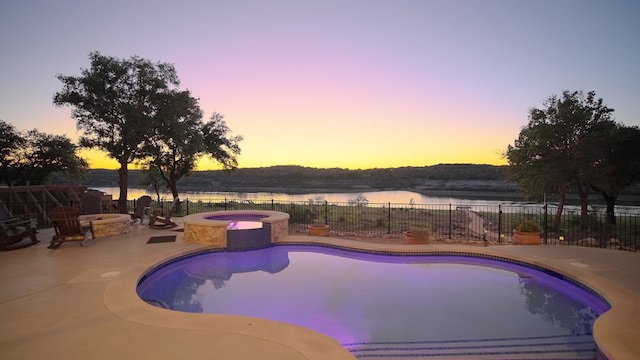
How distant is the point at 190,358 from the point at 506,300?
5.64 meters

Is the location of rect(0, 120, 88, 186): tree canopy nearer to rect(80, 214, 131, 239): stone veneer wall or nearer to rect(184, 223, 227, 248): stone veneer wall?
rect(80, 214, 131, 239): stone veneer wall

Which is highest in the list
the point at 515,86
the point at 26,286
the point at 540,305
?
the point at 515,86

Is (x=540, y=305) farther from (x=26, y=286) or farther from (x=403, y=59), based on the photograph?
(x=403, y=59)

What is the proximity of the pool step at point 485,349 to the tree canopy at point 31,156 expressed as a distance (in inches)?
1134

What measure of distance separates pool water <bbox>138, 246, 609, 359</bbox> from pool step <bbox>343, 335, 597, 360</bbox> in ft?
0.04

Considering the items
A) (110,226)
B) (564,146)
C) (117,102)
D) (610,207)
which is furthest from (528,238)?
(117,102)

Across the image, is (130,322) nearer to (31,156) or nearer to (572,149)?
(572,149)

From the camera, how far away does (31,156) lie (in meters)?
25.4

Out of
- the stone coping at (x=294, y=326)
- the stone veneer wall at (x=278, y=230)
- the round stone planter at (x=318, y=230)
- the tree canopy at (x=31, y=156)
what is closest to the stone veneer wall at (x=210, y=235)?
the stone veneer wall at (x=278, y=230)

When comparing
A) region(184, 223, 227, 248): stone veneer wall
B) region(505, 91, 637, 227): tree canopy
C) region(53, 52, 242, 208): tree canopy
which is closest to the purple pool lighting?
region(184, 223, 227, 248): stone veneer wall

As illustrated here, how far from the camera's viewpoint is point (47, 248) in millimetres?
8273

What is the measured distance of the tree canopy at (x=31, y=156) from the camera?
966 inches

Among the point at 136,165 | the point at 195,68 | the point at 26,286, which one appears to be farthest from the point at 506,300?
the point at 136,165

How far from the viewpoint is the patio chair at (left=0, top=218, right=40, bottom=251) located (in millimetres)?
8075
